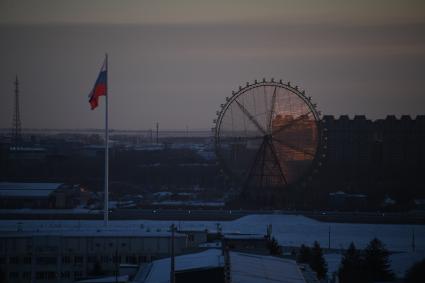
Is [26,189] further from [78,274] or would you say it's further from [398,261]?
[398,261]

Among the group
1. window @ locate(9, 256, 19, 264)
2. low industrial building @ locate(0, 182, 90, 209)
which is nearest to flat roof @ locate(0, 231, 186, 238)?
window @ locate(9, 256, 19, 264)

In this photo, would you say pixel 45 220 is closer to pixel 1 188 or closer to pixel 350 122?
pixel 1 188

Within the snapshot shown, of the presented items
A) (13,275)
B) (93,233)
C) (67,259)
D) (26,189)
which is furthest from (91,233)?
(26,189)

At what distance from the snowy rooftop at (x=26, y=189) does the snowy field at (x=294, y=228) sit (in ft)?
22.4

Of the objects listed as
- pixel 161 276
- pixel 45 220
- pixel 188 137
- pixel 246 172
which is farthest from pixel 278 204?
pixel 188 137

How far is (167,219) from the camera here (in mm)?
27797

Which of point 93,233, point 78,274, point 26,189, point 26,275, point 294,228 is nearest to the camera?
point 26,275

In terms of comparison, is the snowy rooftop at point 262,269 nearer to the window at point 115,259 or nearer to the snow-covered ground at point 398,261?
the snow-covered ground at point 398,261

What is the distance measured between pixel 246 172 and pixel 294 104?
2.57 meters

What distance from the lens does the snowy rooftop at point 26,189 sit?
33906 millimetres

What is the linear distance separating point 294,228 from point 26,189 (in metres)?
13.0

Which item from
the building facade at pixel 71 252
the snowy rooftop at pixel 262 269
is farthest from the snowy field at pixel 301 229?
the snowy rooftop at pixel 262 269

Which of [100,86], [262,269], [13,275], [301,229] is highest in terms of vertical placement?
[100,86]

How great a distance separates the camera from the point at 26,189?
3581 centimetres
